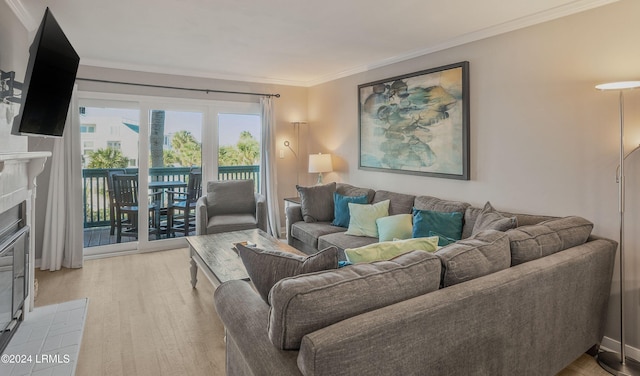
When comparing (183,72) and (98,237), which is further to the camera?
(183,72)

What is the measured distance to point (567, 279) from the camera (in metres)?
1.87

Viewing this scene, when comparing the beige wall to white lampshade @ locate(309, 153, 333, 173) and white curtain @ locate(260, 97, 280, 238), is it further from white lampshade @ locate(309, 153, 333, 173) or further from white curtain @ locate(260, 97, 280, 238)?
white curtain @ locate(260, 97, 280, 238)

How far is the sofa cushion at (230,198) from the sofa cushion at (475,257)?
3.42 metres

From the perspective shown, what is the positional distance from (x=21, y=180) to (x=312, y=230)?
2.50 metres

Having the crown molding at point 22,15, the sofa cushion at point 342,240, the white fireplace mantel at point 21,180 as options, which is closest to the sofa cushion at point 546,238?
the sofa cushion at point 342,240

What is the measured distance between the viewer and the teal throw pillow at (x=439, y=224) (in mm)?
2979

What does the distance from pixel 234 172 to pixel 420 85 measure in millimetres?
3002

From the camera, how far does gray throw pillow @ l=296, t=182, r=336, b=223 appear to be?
164 inches

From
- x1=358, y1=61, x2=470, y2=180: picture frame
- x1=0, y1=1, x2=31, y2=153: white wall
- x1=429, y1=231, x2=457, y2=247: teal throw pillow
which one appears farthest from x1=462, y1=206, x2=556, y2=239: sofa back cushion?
x1=0, y1=1, x2=31, y2=153: white wall

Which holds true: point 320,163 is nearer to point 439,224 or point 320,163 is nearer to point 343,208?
point 343,208

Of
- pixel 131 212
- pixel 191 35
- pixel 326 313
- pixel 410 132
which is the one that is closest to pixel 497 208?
pixel 410 132

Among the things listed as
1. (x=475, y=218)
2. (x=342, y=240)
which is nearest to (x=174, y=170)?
(x=342, y=240)

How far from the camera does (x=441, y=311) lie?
1315 mm

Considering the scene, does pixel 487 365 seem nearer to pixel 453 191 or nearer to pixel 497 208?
pixel 497 208
